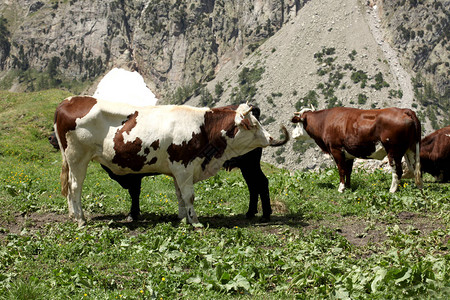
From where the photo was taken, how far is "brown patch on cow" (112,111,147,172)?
10406mm

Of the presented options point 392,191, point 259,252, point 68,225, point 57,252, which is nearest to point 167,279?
point 259,252

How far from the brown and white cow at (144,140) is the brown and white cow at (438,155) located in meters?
8.61

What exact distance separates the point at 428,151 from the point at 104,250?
1299 centimetres

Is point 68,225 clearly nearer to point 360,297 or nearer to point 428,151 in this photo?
point 360,297

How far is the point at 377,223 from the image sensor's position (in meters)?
10.5

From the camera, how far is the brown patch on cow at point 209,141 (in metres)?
10.5

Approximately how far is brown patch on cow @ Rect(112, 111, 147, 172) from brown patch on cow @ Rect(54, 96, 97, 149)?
3.06ft

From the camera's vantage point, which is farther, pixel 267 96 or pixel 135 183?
pixel 267 96

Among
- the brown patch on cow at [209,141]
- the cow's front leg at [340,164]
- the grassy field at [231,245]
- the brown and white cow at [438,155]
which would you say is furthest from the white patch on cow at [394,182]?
the brown patch on cow at [209,141]

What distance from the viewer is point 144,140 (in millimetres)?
10430

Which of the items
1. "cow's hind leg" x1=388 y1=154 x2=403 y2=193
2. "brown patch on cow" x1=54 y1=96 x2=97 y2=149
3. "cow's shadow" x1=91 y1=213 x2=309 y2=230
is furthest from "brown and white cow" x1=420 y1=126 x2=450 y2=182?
A: "brown patch on cow" x1=54 y1=96 x2=97 y2=149

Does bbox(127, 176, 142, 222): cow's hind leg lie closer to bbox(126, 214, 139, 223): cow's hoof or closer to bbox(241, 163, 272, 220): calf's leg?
bbox(126, 214, 139, 223): cow's hoof

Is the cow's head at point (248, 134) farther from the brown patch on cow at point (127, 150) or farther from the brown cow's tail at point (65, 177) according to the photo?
the brown cow's tail at point (65, 177)

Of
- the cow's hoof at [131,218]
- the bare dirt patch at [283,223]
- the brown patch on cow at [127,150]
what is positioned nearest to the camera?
the bare dirt patch at [283,223]
